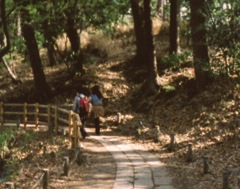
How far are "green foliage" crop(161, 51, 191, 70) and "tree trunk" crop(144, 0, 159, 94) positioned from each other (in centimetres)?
234

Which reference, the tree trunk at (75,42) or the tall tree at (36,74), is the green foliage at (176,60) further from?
the tall tree at (36,74)

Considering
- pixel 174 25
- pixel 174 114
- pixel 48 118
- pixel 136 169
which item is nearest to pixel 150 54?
pixel 174 25

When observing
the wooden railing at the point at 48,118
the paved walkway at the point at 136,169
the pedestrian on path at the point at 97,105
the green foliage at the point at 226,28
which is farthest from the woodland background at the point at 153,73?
the wooden railing at the point at 48,118

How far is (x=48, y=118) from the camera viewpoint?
18219 mm

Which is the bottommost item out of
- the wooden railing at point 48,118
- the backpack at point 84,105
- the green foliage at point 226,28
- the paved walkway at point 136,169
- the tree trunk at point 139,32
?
the paved walkway at point 136,169

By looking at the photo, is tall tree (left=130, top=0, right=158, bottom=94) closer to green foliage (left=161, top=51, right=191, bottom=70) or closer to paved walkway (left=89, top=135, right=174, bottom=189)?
green foliage (left=161, top=51, right=191, bottom=70)

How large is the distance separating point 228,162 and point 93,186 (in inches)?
155

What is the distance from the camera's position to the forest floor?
38.0 ft

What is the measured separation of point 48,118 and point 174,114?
18.6 feet

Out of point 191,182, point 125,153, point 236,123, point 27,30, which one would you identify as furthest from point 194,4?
point 27,30

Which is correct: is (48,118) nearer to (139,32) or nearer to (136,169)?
(136,169)

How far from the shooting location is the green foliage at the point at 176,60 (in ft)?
74.7

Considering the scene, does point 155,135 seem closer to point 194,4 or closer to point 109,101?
point 194,4

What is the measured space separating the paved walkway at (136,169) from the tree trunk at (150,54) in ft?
20.5
